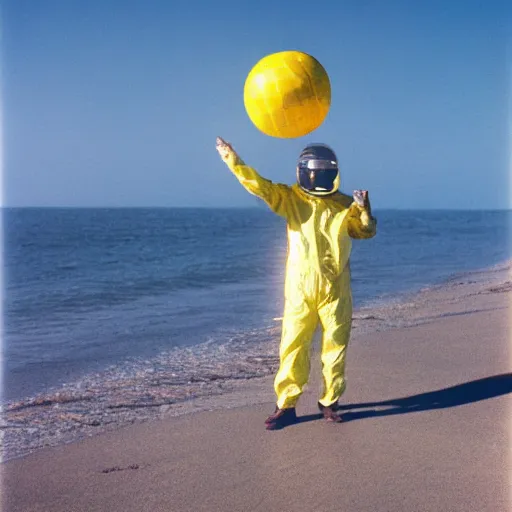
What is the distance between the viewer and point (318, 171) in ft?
15.0

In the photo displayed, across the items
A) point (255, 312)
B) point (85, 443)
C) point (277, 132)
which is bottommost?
point (255, 312)

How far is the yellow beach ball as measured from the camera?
4.17 metres

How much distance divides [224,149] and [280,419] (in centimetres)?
175

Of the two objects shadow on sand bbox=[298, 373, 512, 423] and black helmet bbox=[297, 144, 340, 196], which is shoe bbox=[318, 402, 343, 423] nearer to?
shadow on sand bbox=[298, 373, 512, 423]

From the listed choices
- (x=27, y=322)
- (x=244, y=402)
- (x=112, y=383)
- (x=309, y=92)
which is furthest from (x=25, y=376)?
(x=309, y=92)

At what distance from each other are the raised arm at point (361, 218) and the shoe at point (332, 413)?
1.12 m

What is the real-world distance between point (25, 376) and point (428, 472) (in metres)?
4.36

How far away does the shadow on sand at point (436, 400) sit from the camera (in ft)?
15.8

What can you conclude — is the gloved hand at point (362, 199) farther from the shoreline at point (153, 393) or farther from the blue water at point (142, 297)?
the blue water at point (142, 297)

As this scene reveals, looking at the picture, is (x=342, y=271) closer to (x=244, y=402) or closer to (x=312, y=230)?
(x=312, y=230)

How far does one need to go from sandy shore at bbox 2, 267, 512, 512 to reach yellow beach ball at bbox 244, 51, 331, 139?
190cm

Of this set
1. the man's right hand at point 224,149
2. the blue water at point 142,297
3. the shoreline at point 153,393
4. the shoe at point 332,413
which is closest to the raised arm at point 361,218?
the man's right hand at point 224,149

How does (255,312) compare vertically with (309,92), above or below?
below

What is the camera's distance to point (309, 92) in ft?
13.8
